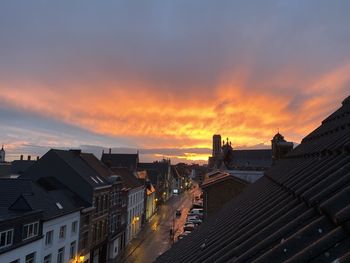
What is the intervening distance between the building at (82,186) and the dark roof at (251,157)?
1696 inches

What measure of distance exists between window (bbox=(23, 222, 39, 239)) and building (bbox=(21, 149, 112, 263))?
829cm

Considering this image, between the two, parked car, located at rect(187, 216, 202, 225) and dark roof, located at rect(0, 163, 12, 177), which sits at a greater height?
dark roof, located at rect(0, 163, 12, 177)

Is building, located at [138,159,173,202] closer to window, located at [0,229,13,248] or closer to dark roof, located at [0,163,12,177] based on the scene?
dark roof, located at [0,163,12,177]

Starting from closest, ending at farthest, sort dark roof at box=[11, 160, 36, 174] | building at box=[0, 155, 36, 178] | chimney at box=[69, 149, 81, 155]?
chimney at box=[69, 149, 81, 155], building at box=[0, 155, 36, 178], dark roof at box=[11, 160, 36, 174]

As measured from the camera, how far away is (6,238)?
2181 cm

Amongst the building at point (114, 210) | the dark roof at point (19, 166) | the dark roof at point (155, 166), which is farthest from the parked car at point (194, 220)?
the dark roof at point (155, 166)

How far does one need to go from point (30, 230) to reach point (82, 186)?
36.7 ft

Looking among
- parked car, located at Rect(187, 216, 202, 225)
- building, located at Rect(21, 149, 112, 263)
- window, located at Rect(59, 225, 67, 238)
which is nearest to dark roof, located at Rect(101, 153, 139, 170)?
parked car, located at Rect(187, 216, 202, 225)

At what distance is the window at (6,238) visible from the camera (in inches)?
843

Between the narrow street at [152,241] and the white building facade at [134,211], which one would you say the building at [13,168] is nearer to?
the white building facade at [134,211]

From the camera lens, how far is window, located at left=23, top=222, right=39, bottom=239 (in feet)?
78.3

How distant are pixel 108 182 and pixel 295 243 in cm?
4028

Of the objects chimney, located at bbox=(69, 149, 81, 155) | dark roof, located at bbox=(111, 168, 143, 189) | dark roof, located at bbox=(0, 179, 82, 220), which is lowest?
dark roof, located at bbox=(0, 179, 82, 220)

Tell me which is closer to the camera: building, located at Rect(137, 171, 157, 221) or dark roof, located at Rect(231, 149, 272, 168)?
building, located at Rect(137, 171, 157, 221)
